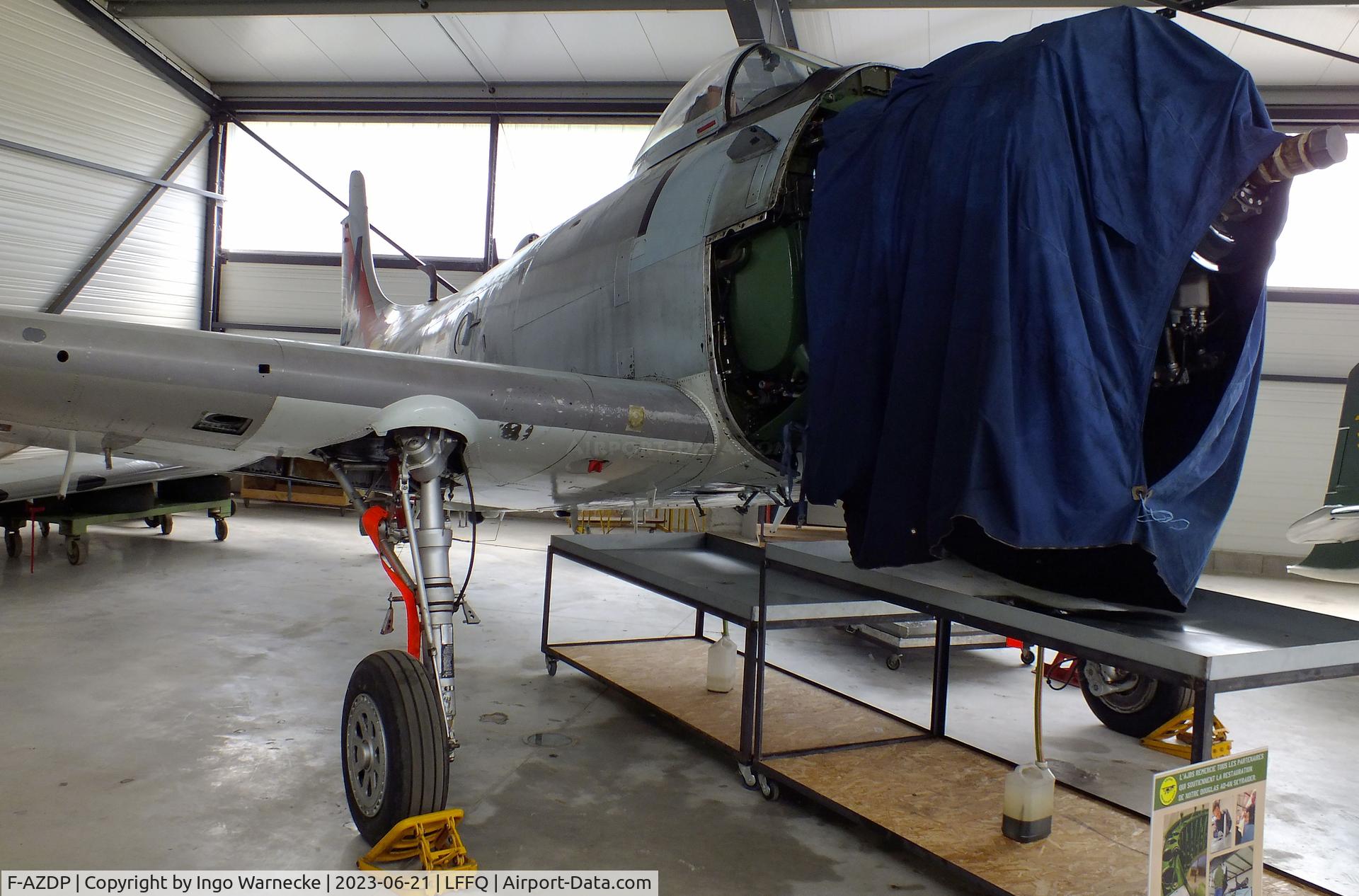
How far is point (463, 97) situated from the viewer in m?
13.5

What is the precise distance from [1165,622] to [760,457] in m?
1.62

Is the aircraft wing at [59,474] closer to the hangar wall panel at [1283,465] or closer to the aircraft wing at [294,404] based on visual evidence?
the aircraft wing at [294,404]

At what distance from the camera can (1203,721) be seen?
1.77 meters

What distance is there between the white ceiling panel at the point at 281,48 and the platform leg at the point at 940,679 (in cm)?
1221

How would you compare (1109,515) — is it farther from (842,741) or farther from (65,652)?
(65,652)

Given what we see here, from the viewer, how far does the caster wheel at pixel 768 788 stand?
3.23 m

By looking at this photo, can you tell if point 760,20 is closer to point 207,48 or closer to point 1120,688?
point 1120,688

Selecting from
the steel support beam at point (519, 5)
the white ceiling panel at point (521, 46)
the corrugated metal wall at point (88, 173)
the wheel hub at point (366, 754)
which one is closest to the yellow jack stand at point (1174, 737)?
the wheel hub at point (366, 754)

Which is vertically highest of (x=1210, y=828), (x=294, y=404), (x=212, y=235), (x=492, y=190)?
(x=492, y=190)

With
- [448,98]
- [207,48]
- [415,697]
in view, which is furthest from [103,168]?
[415,697]

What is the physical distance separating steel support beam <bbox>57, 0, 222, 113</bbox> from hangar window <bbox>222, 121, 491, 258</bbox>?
2.34ft

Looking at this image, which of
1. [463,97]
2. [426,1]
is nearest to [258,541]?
[426,1]

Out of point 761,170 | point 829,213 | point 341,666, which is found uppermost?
point 761,170

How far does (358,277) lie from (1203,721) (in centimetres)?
870
